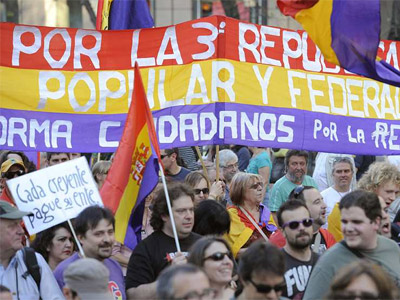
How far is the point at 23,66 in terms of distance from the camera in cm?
Result: 852

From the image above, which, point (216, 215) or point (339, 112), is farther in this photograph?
point (339, 112)

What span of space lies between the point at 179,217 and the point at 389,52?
3.52 metres

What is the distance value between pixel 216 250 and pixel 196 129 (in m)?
2.48

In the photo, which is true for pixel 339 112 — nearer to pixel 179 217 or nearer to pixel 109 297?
pixel 179 217

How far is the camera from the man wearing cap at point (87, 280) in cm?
565

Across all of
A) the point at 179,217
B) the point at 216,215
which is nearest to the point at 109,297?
the point at 179,217

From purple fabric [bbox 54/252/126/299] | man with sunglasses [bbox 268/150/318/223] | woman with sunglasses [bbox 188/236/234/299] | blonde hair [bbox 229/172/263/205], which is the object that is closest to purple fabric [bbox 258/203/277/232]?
blonde hair [bbox 229/172/263/205]

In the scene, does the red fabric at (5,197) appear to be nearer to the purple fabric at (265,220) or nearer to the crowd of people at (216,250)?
the crowd of people at (216,250)

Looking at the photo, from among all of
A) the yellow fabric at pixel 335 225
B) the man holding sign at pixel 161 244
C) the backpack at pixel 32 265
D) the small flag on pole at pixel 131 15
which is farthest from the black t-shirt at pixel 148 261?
the small flag on pole at pixel 131 15

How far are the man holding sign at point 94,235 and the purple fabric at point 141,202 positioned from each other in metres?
0.73

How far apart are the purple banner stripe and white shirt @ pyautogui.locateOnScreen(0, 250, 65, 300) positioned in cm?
190

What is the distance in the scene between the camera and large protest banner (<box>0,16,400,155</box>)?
8445mm

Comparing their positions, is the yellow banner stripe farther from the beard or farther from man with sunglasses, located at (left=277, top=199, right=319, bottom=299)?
the beard

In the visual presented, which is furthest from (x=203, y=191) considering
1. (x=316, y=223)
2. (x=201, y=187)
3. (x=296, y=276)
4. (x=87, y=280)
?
(x=87, y=280)
